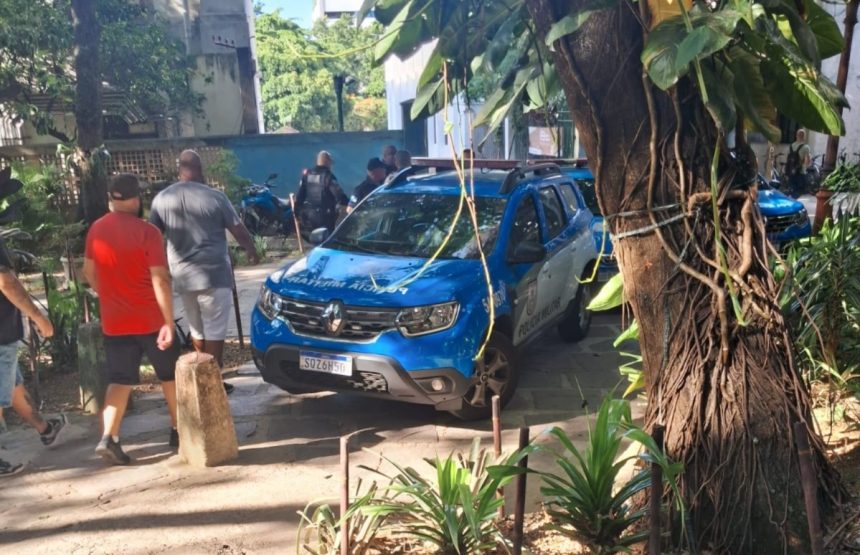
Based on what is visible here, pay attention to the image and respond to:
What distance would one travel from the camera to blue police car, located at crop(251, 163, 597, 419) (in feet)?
17.1

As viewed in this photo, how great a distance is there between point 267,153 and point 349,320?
15811 millimetres

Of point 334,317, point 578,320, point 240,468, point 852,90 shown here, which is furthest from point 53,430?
point 852,90

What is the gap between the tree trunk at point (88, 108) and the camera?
9.55m

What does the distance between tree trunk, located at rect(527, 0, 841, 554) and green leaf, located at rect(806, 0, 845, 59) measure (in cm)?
52

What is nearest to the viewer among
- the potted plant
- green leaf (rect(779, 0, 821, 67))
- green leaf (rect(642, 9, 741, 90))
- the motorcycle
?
green leaf (rect(642, 9, 741, 90))

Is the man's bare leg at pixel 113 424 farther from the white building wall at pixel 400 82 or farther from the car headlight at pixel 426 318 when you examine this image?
the white building wall at pixel 400 82

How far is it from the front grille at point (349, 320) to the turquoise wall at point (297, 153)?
15030mm

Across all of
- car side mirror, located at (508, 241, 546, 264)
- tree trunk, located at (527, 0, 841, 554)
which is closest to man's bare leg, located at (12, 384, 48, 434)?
car side mirror, located at (508, 241, 546, 264)

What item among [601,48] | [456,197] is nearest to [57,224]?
[456,197]

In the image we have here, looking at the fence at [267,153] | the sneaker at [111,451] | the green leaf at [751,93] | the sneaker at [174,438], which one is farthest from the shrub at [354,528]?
the fence at [267,153]

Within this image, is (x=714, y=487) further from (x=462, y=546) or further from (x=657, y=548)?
(x=462, y=546)

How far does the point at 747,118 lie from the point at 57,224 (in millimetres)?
7025

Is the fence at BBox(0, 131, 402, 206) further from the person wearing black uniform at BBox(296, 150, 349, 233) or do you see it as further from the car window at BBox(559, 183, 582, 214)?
the car window at BBox(559, 183, 582, 214)

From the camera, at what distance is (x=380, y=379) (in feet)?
17.1
